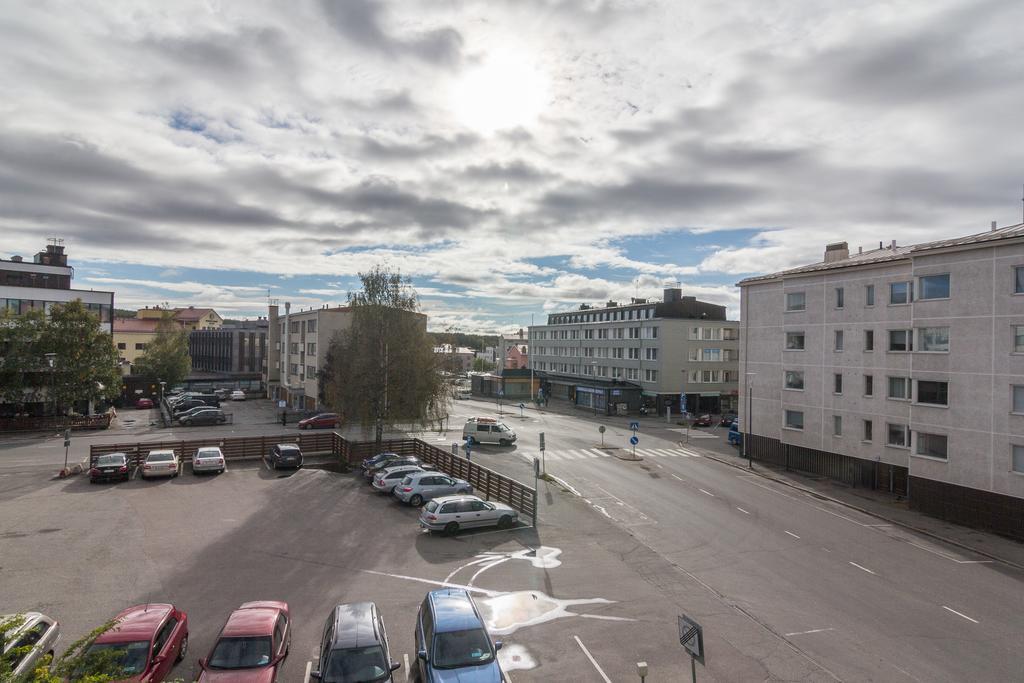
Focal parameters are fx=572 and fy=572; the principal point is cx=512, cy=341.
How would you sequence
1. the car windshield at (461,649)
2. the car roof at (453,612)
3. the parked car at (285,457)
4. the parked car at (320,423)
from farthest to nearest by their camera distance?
the parked car at (320,423), the parked car at (285,457), the car roof at (453,612), the car windshield at (461,649)

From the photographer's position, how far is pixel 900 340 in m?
33.4

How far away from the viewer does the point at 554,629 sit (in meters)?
15.0

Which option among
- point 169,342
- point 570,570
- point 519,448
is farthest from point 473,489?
point 169,342

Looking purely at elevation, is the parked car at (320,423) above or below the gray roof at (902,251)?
below

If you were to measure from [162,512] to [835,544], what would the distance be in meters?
28.6

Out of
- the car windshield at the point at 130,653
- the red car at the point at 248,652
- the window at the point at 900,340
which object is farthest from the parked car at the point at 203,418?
the window at the point at 900,340

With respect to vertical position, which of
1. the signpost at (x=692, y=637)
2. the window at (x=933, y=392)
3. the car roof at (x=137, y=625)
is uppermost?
the window at (x=933, y=392)

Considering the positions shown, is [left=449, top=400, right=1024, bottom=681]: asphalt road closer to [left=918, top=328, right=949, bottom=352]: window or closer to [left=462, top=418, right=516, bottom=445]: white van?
[left=462, top=418, right=516, bottom=445]: white van

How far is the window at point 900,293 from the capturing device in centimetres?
3288

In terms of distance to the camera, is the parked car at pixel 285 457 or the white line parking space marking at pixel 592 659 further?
the parked car at pixel 285 457

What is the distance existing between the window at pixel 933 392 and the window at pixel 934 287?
14.4ft

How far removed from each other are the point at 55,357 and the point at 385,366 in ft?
98.8

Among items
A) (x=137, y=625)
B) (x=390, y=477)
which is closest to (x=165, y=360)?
(x=390, y=477)

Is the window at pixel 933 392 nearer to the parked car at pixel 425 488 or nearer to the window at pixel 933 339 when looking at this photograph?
the window at pixel 933 339
